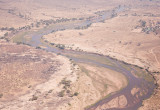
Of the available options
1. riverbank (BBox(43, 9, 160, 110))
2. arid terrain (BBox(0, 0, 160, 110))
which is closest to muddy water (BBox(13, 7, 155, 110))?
→ arid terrain (BBox(0, 0, 160, 110))

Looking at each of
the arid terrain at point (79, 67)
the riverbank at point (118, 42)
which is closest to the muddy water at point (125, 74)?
the arid terrain at point (79, 67)

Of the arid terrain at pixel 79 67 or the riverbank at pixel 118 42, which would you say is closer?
the arid terrain at pixel 79 67

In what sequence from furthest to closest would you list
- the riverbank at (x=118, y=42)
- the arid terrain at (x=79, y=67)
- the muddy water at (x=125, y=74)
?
the riverbank at (x=118, y=42) → the muddy water at (x=125, y=74) → the arid terrain at (x=79, y=67)

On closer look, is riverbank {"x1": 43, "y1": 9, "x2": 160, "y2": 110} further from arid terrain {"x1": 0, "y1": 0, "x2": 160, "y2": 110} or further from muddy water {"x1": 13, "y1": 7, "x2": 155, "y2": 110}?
muddy water {"x1": 13, "y1": 7, "x2": 155, "y2": 110}

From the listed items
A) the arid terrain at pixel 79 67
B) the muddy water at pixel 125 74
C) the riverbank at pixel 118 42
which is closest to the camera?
the arid terrain at pixel 79 67

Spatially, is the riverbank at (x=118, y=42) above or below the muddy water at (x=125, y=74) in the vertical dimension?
above

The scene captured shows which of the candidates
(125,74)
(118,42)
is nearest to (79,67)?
(125,74)

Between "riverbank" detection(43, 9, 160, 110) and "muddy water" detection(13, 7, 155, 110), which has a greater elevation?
"riverbank" detection(43, 9, 160, 110)

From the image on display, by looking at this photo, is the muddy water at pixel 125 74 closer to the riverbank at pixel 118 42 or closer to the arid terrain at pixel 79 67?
the arid terrain at pixel 79 67
